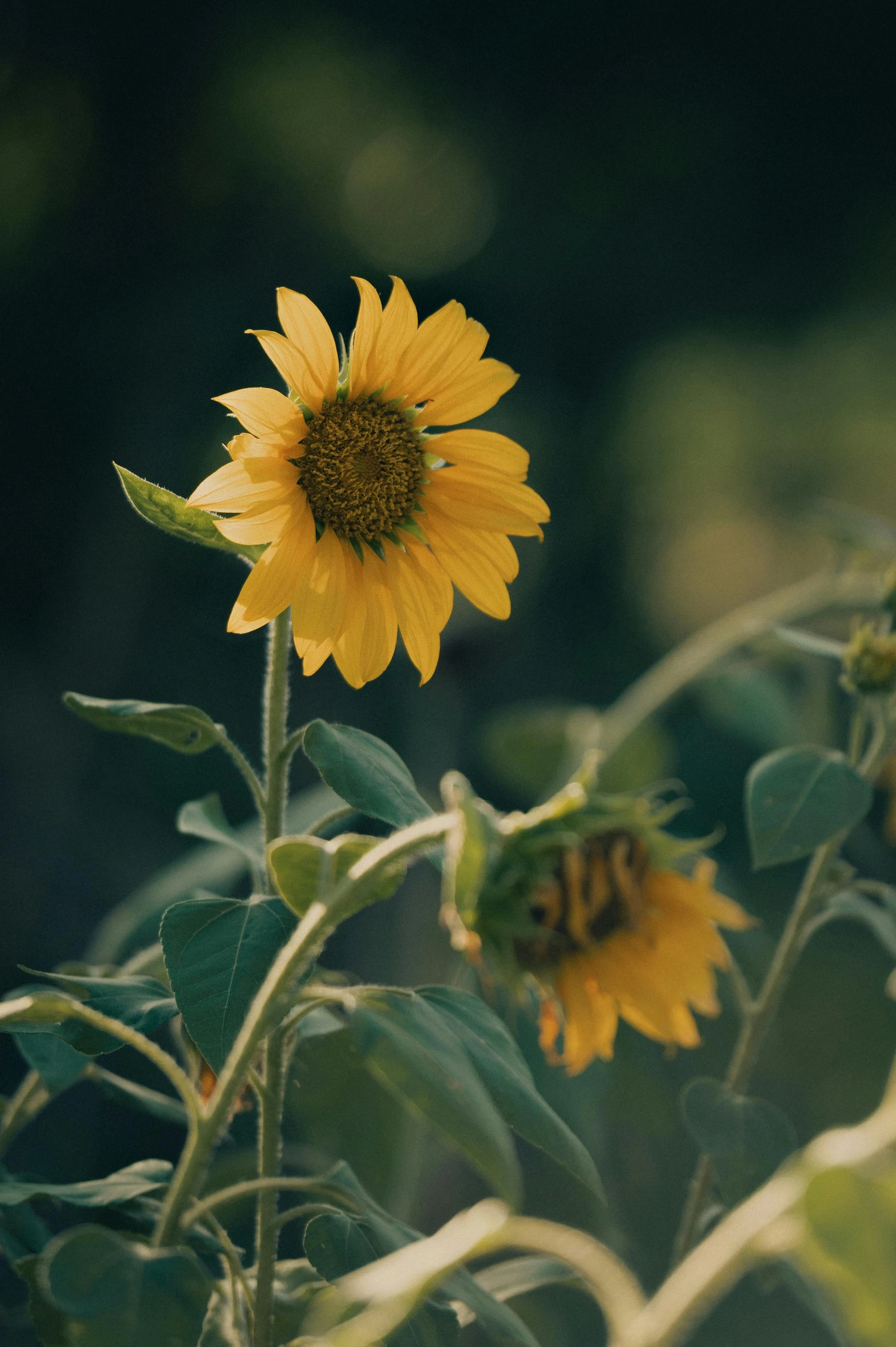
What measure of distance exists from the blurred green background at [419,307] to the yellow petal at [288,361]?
597mm

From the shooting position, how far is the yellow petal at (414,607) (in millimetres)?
428

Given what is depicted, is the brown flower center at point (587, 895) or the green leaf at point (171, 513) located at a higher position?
the green leaf at point (171, 513)

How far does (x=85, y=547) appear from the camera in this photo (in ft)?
4.36

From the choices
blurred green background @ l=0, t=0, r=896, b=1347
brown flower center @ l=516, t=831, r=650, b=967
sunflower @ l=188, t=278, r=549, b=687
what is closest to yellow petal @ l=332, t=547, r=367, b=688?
sunflower @ l=188, t=278, r=549, b=687

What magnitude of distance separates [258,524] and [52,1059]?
0.20m

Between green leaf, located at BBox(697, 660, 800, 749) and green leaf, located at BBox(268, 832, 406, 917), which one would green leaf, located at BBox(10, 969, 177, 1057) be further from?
green leaf, located at BBox(697, 660, 800, 749)

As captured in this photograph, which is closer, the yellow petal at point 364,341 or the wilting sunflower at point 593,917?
the wilting sunflower at point 593,917

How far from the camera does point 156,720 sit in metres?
0.39

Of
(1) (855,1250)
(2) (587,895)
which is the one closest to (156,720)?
(2) (587,895)

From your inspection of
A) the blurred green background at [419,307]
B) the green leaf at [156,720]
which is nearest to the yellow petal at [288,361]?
A: the green leaf at [156,720]

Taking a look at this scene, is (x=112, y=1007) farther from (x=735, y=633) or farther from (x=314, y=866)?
(x=735, y=633)

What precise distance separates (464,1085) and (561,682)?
1.35m

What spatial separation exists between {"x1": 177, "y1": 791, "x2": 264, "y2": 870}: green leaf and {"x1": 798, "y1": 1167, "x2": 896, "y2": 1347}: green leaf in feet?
0.93

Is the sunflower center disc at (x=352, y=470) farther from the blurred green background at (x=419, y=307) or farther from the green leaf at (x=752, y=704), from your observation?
the blurred green background at (x=419, y=307)
